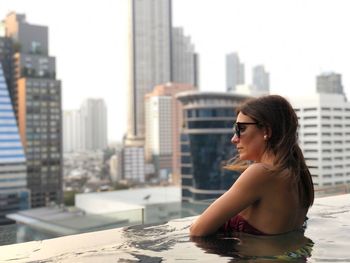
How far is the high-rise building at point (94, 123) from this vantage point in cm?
6469

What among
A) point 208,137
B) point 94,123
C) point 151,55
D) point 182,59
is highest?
point 151,55

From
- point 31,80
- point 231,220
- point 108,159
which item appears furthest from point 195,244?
point 108,159

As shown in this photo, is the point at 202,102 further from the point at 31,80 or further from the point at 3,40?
the point at 3,40

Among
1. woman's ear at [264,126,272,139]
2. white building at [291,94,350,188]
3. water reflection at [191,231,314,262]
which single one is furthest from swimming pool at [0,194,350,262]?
white building at [291,94,350,188]

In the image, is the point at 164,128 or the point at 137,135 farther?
the point at 137,135

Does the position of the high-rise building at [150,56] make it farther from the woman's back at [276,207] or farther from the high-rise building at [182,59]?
the woman's back at [276,207]

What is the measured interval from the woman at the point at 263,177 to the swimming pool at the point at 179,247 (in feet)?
0.13

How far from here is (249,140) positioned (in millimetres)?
1285

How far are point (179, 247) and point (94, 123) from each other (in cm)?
6559

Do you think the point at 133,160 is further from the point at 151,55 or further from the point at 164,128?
the point at 151,55

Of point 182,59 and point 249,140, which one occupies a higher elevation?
point 182,59

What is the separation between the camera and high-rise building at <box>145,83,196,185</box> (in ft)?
150

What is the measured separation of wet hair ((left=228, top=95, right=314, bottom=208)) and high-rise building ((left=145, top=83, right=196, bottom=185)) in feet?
138

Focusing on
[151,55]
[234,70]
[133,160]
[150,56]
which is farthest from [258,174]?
[151,55]
